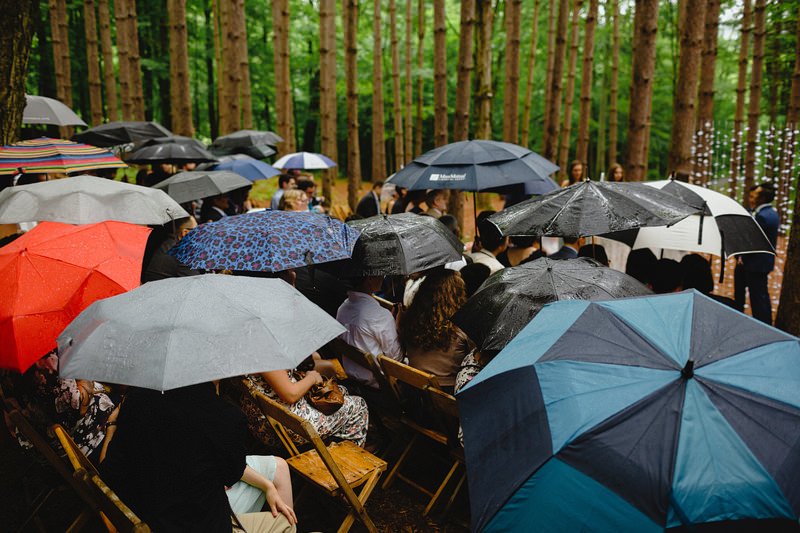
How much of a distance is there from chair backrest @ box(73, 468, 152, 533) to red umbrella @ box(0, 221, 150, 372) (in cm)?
71

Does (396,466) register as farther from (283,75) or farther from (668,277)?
(283,75)

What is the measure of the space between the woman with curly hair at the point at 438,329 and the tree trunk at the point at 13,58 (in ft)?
16.7

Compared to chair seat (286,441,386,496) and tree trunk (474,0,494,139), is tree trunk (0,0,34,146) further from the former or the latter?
tree trunk (474,0,494,139)

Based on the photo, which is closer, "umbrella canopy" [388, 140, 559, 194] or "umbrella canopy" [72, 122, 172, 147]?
"umbrella canopy" [388, 140, 559, 194]

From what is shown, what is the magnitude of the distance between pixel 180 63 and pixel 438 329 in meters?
12.4

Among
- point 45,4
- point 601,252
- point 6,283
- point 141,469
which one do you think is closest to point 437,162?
point 601,252

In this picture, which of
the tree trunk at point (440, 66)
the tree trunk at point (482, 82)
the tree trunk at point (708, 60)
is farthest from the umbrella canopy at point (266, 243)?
the tree trunk at point (708, 60)

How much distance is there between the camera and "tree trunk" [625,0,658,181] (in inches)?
296

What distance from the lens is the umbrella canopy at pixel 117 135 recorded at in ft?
33.0

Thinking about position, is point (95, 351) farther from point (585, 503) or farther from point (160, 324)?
point (585, 503)

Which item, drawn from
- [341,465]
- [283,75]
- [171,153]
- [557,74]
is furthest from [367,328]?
[557,74]

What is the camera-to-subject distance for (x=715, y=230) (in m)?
5.31

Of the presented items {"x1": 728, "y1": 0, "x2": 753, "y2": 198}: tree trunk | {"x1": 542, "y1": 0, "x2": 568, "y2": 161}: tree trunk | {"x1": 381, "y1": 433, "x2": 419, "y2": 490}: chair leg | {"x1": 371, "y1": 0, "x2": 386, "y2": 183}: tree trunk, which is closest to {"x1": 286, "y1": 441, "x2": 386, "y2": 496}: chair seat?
{"x1": 381, "y1": 433, "x2": 419, "y2": 490}: chair leg

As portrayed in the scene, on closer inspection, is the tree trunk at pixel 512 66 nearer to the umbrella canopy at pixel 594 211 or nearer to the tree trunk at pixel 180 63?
the tree trunk at pixel 180 63
